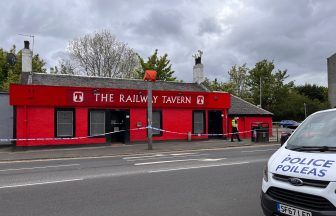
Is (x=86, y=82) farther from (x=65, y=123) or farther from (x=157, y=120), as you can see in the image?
(x=157, y=120)

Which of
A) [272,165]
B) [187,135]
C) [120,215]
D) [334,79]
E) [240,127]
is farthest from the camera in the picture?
[334,79]

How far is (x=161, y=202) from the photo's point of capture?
770 cm

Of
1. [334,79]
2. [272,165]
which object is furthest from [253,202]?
[334,79]

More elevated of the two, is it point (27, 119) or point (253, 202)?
point (27, 119)

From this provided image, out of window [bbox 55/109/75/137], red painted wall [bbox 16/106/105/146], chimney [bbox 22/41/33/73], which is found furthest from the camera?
chimney [bbox 22/41/33/73]

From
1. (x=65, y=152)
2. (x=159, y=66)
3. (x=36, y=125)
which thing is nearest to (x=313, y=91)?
(x=159, y=66)

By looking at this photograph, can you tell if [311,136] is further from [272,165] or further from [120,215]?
[120,215]

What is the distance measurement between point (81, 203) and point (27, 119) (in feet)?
53.4

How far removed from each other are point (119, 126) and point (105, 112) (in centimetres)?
164

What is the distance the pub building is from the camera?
2283cm

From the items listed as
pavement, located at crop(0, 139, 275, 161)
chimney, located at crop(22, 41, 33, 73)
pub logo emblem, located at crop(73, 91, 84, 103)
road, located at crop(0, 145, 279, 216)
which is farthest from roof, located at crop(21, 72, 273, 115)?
road, located at crop(0, 145, 279, 216)

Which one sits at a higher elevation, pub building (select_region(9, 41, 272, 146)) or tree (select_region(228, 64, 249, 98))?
tree (select_region(228, 64, 249, 98))

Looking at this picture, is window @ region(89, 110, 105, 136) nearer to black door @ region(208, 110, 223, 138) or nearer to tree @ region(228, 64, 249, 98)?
black door @ region(208, 110, 223, 138)

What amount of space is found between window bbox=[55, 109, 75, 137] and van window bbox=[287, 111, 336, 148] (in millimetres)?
19286
